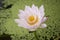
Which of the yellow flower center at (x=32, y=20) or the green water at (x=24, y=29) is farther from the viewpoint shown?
the green water at (x=24, y=29)

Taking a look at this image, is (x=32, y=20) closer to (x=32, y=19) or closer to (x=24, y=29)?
(x=32, y=19)

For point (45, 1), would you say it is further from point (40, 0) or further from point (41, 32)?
point (41, 32)

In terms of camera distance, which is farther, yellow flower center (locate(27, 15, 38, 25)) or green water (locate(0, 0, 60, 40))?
green water (locate(0, 0, 60, 40))

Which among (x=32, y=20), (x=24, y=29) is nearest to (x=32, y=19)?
(x=32, y=20)

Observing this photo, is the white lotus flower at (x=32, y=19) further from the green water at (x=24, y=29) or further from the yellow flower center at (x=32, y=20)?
the green water at (x=24, y=29)

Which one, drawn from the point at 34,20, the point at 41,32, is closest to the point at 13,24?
the point at 41,32

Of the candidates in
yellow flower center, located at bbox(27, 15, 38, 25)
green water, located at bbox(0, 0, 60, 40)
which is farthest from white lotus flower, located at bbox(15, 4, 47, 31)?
green water, located at bbox(0, 0, 60, 40)

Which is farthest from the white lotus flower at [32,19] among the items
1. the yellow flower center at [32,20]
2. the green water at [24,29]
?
the green water at [24,29]

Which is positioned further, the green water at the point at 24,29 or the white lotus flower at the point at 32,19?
the green water at the point at 24,29

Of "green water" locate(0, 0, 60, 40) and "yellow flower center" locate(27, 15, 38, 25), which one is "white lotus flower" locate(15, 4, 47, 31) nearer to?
"yellow flower center" locate(27, 15, 38, 25)
